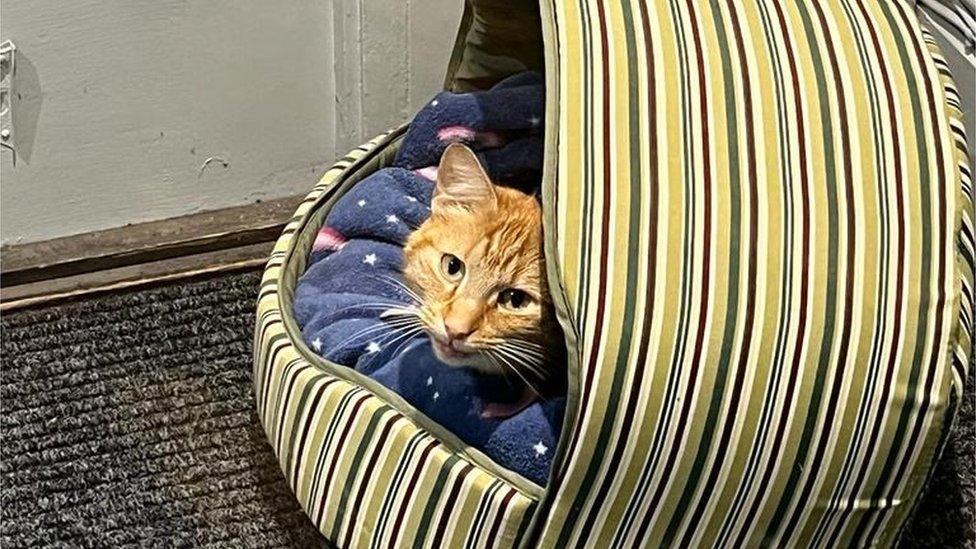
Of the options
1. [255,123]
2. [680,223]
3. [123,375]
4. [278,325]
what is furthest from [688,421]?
[255,123]

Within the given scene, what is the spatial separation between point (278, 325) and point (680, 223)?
1.51ft

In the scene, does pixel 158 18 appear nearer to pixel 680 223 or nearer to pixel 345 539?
pixel 345 539

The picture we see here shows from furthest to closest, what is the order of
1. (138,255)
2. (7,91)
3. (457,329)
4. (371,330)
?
(138,255), (7,91), (371,330), (457,329)

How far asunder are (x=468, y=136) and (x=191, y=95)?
388 mm

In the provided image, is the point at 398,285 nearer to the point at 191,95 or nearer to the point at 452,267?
the point at 452,267

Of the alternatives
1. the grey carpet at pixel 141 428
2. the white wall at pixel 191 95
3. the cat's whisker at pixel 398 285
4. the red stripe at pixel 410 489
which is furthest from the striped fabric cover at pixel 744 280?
the white wall at pixel 191 95

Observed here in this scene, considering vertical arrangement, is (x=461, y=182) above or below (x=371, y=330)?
above

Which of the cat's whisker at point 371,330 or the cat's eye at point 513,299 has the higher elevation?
the cat's eye at point 513,299

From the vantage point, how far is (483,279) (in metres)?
1.08

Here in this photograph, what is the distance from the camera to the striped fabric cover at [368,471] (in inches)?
40.3

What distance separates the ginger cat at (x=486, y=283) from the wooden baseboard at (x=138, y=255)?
532mm

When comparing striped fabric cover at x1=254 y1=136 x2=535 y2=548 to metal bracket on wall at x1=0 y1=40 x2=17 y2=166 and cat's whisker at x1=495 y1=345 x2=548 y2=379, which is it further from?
metal bracket on wall at x1=0 y1=40 x2=17 y2=166

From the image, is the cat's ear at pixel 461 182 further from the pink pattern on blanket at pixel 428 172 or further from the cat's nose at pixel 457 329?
the pink pattern on blanket at pixel 428 172

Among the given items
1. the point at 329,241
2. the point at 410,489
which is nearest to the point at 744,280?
the point at 410,489
